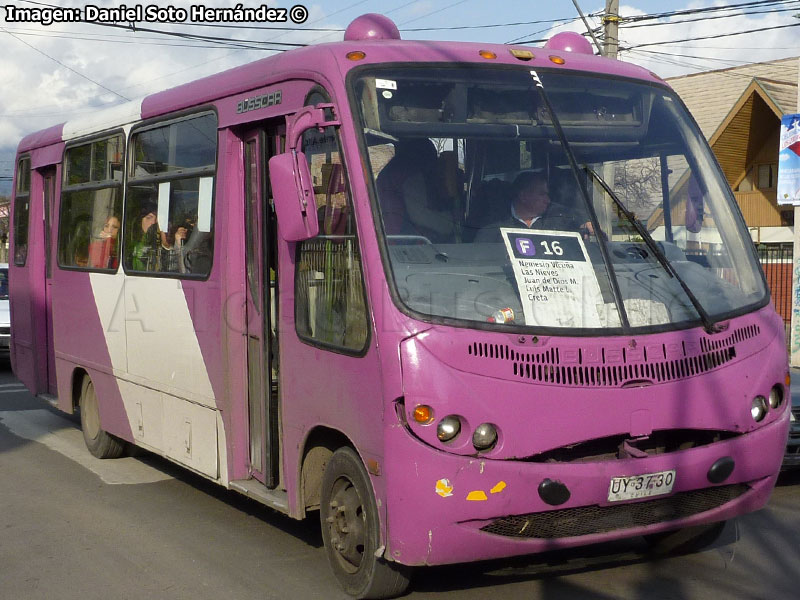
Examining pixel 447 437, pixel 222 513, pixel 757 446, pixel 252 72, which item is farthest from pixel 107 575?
pixel 757 446

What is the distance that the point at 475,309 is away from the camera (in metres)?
5.04

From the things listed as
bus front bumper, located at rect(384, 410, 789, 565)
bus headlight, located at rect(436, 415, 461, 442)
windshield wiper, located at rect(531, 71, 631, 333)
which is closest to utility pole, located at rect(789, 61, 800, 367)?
windshield wiper, located at rect(531, 71, 631, 333)

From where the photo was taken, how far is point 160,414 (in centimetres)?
789

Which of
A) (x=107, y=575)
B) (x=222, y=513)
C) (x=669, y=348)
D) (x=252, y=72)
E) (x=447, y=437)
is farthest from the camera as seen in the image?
(x=222, y=513)

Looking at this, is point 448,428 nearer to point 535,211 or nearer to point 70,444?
point 535,211

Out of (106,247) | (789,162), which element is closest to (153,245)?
(106,247)

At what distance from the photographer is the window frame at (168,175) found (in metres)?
6.95

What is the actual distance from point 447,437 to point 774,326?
2.01m

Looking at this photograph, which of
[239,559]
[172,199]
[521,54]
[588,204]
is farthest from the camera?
[172,199]

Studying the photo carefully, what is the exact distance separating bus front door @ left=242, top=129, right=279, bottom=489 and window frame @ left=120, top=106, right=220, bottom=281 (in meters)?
0.33

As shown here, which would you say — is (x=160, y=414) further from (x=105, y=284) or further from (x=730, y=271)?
(x=730, y=271)

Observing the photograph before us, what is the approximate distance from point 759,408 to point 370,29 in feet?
9.68

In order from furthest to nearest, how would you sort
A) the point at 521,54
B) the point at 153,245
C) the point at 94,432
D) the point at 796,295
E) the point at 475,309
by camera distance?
1. the point at 796,295
2. the point at 94,432
3. the point at 153,245
4. the point at 521,54
5. the point at 475,309

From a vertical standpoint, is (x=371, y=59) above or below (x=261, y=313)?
above
